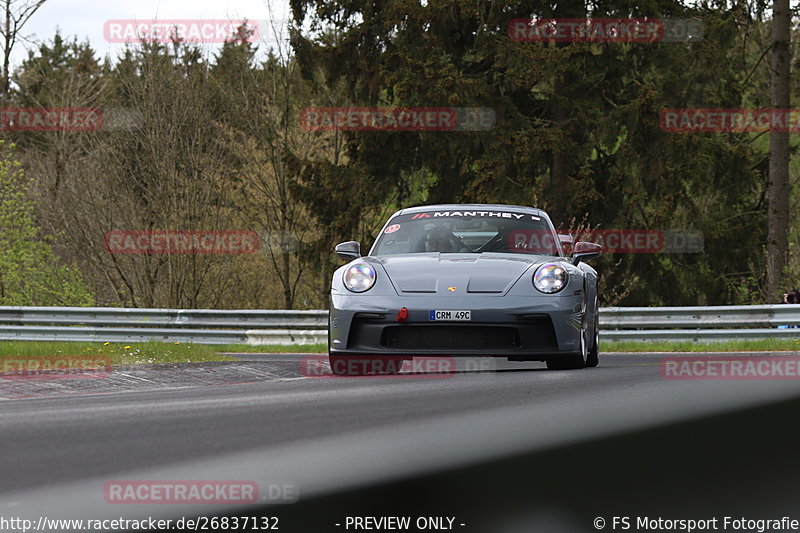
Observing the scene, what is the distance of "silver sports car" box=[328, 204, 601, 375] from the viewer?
387 inches

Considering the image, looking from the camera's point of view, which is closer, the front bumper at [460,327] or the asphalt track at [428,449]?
the asphalt track at [428,449]

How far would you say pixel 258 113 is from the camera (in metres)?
35.4

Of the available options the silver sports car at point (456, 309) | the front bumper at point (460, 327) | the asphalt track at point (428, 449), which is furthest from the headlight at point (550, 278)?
the asphalt track at point (428, 449)

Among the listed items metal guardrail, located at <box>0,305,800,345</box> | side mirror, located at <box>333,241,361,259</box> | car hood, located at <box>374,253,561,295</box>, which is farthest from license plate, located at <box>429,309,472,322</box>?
metal guardrail, located at <box>0,305,800,345</box>

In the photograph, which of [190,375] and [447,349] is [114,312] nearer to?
[190,375]

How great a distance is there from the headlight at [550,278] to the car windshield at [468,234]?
3.49 ft

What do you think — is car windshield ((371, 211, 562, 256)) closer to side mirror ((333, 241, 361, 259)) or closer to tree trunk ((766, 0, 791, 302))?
side mirror ((333, 241, 361, 259))

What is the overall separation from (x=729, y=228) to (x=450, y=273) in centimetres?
2145

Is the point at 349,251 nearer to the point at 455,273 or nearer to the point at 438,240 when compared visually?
the point at 438,240

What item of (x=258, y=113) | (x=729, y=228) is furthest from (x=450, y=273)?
(x=258, y=113)

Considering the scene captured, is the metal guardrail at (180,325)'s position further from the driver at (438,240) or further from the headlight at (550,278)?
the headlight at (550,278)

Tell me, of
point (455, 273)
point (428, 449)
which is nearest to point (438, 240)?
point (455, 273)

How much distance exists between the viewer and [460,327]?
387 inches

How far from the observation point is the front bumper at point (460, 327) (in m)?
9.80
